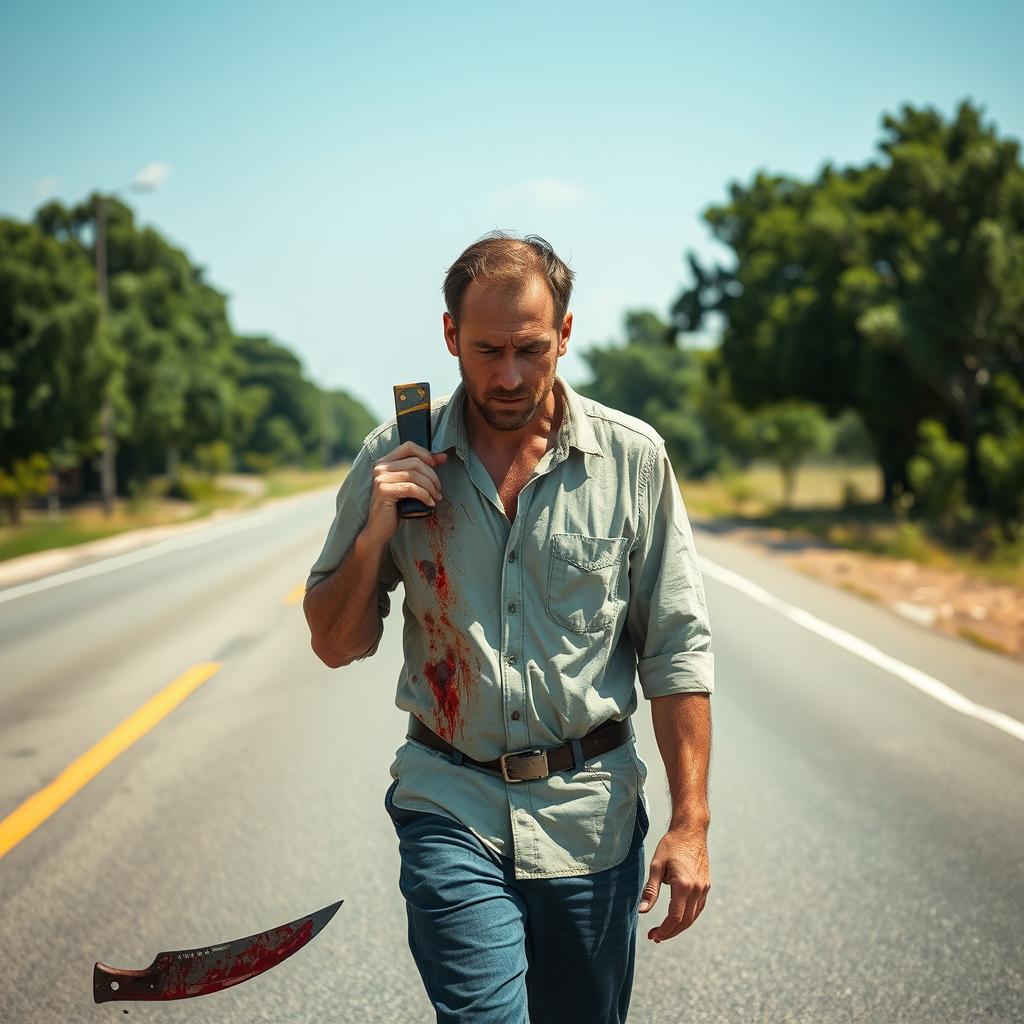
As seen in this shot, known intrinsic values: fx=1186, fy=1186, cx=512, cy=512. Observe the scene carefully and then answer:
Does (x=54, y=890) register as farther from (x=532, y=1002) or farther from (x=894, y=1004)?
(x=894, y=1004)

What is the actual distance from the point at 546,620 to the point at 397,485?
43 centimetres

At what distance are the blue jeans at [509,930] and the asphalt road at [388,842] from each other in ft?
3.74

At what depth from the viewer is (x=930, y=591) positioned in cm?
1516

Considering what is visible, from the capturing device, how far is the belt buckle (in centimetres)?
247

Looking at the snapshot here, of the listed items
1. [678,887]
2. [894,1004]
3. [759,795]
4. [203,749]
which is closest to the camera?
[678,887]

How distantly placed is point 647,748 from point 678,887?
4.48 metres

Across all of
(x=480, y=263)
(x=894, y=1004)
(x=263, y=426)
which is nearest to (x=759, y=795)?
(x=894, y=1004)

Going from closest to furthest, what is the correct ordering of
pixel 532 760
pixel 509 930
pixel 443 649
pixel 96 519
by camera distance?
pixel 509 930 → pixel 532 760 → pixel 443 649 → pixel 96 519

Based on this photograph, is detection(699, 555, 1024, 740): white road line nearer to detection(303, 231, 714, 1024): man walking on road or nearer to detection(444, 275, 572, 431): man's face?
detection(303, 231, 714, 1024): man walking on road

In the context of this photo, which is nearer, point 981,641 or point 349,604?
point 349,604

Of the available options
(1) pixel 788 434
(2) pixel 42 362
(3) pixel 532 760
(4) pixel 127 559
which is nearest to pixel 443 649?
(3) pixel 532 760

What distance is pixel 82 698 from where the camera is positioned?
817cm

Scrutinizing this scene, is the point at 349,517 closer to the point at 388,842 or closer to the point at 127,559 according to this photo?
the point at 388,842

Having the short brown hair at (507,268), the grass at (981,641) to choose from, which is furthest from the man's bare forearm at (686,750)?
the grass at (981,641)
